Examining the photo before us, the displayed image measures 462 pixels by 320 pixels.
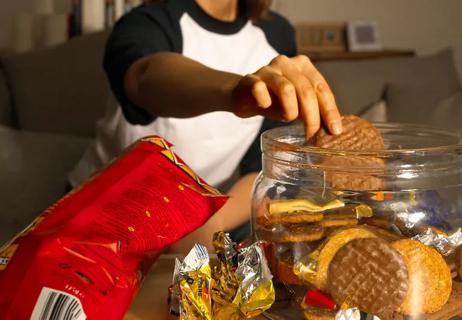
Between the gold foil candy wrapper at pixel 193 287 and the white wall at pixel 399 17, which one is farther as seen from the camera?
the white wall at pixel 399 17

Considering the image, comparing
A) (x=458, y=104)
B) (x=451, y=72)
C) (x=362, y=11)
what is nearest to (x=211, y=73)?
(x=458, y=104)

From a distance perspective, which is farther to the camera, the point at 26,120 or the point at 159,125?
the point at 26,120

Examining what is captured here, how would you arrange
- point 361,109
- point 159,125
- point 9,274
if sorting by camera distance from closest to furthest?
point 9,274 < point 159,125 < point 361,109

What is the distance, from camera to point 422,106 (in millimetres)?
2076

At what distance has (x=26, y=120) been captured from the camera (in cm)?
207

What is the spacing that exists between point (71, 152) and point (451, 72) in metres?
1.44

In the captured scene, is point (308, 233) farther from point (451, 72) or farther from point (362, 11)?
point (362, 11)

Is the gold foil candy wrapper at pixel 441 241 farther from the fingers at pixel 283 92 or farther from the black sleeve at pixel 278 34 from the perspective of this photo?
the black sleeve at pixel 278 34

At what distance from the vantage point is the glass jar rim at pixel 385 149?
49 cm

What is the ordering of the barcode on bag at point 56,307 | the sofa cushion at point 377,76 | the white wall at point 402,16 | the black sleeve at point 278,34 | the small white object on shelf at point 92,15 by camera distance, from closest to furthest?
the barcode on bag at point 56,307 → the black sleeve at point 278,34 → the sofa cushion at point 377,76 → the small white object on shelf at point 92,15 → the white wall at point 402,16

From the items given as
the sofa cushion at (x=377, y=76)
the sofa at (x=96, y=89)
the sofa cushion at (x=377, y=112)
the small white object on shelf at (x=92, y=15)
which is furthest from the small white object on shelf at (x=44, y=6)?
the sofa cushion at (x=377, y=112)

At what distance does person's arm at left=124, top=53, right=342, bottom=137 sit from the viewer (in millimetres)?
502

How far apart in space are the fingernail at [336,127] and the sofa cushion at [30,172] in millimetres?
1001

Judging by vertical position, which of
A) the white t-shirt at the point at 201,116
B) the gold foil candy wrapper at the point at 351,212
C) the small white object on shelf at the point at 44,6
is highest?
the gold foil candy wrapper at the point at 351,212
